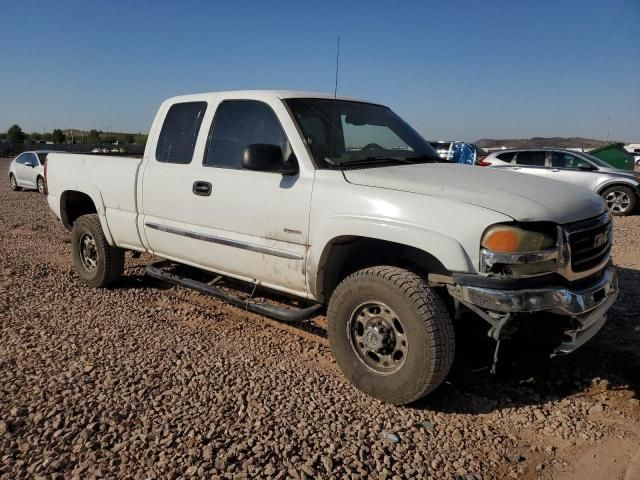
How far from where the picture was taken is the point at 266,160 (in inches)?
137

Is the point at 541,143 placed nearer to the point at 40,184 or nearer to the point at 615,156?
the point at 615,156

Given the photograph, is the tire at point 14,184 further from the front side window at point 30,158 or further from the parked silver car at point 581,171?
the parked silver car at point 581,171

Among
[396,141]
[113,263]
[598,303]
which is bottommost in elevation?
[113,263]

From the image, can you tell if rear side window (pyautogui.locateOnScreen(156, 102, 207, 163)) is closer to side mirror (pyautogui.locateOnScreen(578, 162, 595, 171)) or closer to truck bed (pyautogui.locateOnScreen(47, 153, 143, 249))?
truck bed (pyautogui.locateOnScreen(47, 153, 143, 249))

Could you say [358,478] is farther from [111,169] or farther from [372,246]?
[111,169]

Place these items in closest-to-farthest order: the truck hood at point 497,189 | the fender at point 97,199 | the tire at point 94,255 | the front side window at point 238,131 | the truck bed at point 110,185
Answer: the truck hood at point 497,189 → the front side window at point 238,131 → the truck bed at point 110,185 → the fender at point 97,199 → the tire at point 94,255

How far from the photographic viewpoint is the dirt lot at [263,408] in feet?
8.59

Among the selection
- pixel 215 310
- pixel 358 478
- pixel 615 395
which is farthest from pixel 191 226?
pixel 615 395

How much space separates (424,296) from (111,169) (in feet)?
11.7

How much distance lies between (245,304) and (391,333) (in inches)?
54.2

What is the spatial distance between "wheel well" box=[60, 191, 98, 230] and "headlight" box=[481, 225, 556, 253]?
186 inches

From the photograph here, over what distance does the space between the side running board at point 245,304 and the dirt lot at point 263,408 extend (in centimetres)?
33

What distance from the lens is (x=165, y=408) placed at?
307cm

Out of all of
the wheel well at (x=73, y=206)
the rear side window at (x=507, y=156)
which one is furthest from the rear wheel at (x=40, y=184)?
the rear side window at (x=507, y=156)
